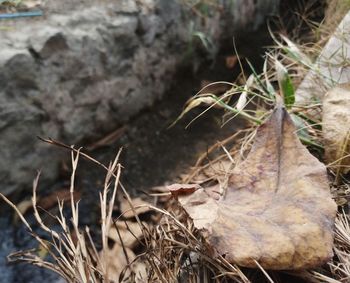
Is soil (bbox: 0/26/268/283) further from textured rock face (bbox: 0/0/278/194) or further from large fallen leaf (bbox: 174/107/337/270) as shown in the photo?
large fallen leaf (bbox: 174/107/337/270)

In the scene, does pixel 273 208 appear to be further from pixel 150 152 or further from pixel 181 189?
pixel 150 152

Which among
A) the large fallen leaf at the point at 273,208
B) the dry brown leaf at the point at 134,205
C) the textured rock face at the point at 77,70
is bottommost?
the dry brown leaf at the point at 134,205

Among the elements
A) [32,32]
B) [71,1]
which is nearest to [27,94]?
[32,32]

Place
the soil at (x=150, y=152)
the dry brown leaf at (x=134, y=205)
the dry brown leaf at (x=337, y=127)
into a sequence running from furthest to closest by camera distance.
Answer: the soil at (x=150, y=152), the dry brown leaf at (x=134, y=205), the dry brown leaf at (x=337, y=127)

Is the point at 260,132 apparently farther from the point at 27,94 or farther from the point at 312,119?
the point at 27,94

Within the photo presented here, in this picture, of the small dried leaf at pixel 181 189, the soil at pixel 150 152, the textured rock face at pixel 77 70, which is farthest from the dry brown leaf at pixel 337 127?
the textured rock face at pixel 77 70

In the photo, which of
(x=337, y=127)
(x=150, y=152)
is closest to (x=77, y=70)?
(x=150, y=152)

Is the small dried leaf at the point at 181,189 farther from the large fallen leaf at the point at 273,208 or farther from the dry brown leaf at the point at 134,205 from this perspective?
the dry brown leaf at the point at 134,205
